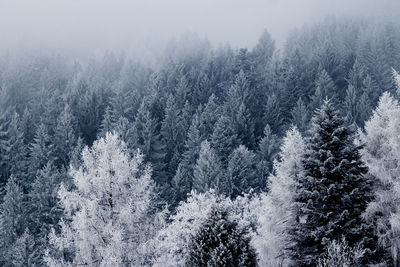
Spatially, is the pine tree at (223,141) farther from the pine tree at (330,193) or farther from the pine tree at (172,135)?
the pine tree at (330,193)

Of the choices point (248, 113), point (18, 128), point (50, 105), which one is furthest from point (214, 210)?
point (50, 105)

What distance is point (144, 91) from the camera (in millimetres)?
99000

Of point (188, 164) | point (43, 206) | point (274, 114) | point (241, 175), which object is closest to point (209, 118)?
point (274, 114)

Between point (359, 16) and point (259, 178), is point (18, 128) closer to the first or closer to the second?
point (259, 178)

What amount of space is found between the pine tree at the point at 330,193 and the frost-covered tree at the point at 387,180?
0.63 m

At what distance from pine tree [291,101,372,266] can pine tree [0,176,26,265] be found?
40.9m

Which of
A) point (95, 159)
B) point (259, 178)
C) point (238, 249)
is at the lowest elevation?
point (238, 249)

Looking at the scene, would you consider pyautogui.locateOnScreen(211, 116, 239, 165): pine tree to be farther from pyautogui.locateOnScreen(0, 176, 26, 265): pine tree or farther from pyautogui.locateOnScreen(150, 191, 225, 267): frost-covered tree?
pyautogui.locateOnScreen(150, 191, 225, 267): frost-covered tree

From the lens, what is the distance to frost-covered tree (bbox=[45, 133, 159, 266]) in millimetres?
20734

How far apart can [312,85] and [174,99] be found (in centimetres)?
2584

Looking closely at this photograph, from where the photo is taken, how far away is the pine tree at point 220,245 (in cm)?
1947

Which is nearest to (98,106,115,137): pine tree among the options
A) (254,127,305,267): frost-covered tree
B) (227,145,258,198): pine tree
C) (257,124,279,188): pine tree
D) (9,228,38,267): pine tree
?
(227,145,258,198): pine tree

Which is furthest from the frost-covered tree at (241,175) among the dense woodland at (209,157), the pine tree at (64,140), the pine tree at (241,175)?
the pine tree at (64,140)

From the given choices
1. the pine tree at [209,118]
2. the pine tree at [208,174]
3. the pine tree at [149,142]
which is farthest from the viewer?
the pine tree at [209,118]
